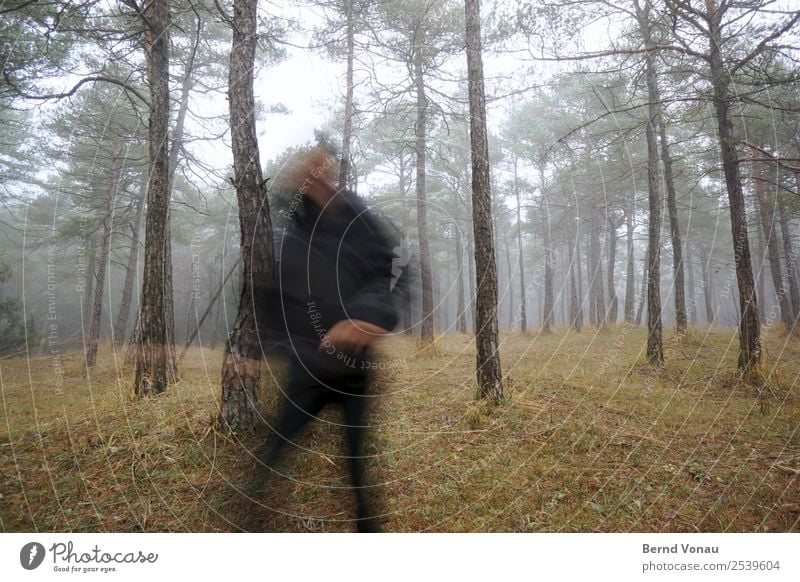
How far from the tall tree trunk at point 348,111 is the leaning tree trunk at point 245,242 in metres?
0.64

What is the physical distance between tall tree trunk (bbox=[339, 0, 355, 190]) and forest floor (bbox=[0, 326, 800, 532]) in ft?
3.41

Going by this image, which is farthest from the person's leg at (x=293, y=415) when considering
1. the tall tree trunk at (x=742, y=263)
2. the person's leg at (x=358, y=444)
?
the tall tree trunk at (x=742, y=263)

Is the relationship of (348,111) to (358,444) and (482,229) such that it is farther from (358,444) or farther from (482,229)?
(358,444)

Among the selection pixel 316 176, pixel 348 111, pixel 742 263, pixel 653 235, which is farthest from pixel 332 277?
pixel 653 235

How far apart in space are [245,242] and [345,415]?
4.30 ft

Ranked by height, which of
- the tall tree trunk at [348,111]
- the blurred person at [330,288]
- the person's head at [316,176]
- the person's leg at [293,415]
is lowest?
the person's leg at [293,415]

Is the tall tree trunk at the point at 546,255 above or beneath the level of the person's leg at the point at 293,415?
above

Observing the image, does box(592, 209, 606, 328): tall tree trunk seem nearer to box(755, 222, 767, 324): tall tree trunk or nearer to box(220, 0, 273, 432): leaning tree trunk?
box(755, 222, 767, 324): tall tree trunk

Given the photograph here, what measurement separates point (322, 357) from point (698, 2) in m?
6.72

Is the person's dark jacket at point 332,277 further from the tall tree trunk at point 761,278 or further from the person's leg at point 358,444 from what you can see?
the tall tree trunk at point 761,278

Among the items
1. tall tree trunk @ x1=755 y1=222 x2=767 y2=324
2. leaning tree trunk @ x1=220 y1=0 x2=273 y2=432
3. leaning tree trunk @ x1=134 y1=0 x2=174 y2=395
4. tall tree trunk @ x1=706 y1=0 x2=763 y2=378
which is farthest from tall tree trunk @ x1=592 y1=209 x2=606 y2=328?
leaning tree trunk @ x1=134 y1=0 x2=174 y2=395

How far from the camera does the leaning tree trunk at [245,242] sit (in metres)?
2.20
